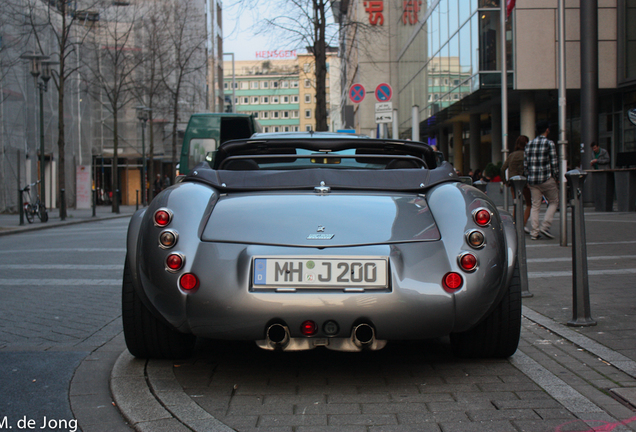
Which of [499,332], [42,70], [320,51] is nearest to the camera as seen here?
[499,332]

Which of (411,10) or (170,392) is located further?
(411,10)

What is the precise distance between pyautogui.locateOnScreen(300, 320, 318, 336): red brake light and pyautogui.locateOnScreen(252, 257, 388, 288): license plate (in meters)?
0.17

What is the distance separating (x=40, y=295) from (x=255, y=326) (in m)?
3.97

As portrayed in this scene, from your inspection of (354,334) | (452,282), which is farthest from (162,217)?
(452,282)

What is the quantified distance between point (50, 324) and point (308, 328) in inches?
106

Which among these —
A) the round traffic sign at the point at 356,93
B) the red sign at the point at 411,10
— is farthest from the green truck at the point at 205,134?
the red sign at the point at 411,10

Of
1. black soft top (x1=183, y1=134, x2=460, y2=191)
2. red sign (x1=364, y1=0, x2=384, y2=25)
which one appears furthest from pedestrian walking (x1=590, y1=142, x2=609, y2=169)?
red sign (x1=364, y1=0, x2=384, y2=25)

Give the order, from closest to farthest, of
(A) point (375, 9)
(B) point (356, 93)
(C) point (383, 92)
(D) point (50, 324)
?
(D) point (50, 324) → (C) point (383, 92) → (B) point (356, 93) → (A) point (375, 9)

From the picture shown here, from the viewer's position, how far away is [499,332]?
3.76 m

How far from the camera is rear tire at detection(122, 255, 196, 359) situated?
3746mm

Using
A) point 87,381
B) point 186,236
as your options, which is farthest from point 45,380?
point 186,236

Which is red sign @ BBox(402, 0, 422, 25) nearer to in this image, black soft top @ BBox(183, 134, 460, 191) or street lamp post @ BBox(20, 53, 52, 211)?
street lamp post @ BBox(20, 53, 52, 211)

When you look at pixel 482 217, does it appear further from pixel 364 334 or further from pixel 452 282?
pixel 364 334

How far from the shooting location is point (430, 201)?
Answer: 360cm
